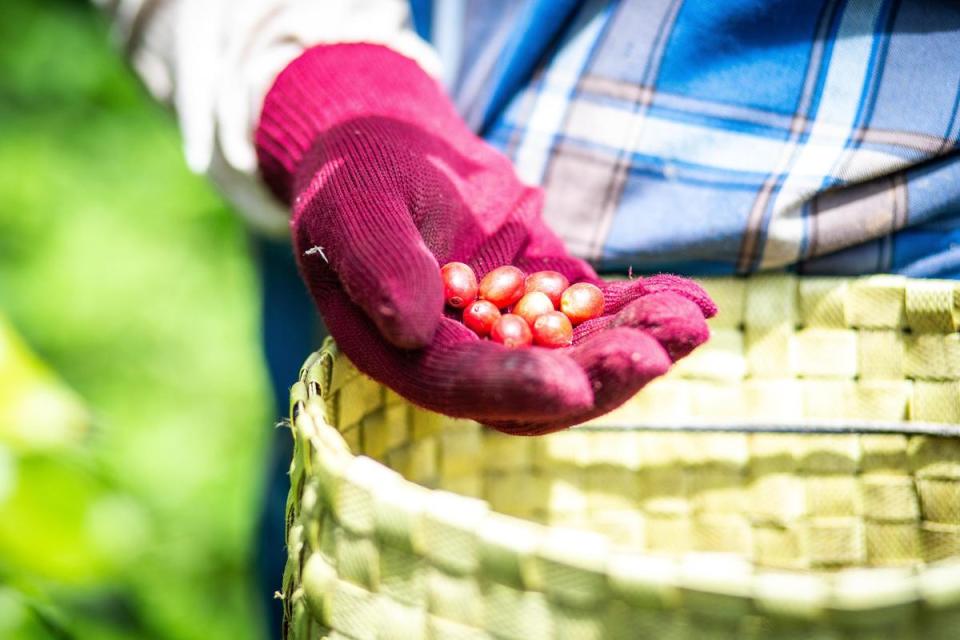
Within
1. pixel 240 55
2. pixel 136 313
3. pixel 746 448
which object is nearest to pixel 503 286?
pixel 746 448

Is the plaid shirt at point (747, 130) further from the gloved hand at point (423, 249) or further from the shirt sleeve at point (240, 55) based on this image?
the shirt sleeve at point (240, 55)

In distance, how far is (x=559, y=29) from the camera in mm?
890

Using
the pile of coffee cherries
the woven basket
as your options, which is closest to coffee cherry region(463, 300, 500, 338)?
the pile of coffee cherries

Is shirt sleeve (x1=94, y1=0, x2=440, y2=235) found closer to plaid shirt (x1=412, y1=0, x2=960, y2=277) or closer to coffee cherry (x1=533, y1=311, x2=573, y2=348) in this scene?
plaid shirt (x1=412, y1=0, x2=960, y2=277)

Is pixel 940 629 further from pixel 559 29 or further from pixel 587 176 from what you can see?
pixel 559 29

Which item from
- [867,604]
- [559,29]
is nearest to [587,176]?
[559,29]

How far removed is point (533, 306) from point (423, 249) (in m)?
0.18

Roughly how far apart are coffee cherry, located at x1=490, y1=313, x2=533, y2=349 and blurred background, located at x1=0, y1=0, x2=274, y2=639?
2.46ft

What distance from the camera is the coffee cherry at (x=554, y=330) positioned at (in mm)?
754

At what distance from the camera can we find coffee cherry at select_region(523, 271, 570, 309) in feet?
2.64

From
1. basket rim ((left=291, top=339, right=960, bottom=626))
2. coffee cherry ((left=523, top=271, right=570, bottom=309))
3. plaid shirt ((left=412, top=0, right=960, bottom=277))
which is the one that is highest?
plaid shirt ((left=412, top=0, right=960, bottom=277))

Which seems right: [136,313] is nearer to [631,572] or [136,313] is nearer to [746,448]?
[746,448]

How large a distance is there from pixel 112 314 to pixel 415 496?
5.98 feet

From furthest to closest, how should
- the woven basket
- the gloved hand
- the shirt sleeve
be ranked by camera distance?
the shirt sleeve < the woven basket < the gloved hand
